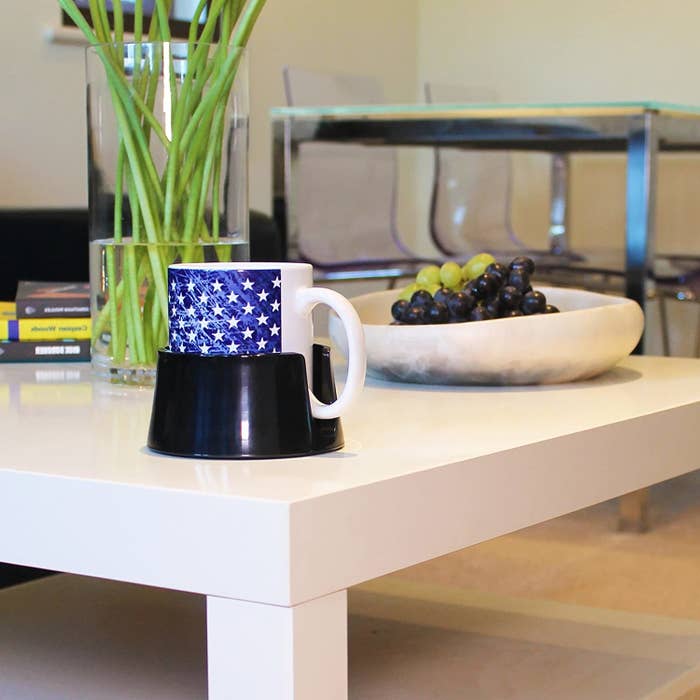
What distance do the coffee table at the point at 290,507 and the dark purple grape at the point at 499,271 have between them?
307mm

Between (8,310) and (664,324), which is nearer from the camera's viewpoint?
(8,310)

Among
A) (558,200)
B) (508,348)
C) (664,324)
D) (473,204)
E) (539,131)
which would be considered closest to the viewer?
(508,348)

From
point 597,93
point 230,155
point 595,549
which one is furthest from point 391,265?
point 230,155

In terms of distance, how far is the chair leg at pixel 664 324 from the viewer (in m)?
2.88

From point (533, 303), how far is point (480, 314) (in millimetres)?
50

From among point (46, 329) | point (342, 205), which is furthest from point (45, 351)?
point (342, 205)

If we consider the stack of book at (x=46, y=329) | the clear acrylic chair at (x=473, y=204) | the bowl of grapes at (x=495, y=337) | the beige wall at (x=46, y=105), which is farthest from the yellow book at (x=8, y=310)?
the clear acrylic chair at (x=473, y=204)

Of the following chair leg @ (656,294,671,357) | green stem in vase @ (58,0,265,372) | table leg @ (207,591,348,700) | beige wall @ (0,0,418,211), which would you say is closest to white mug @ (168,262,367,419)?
table leg @ (207,591,348,700)

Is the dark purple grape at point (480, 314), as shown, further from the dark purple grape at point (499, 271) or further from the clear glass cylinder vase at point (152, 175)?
the clear glass cylinder vase at point (152, 175)

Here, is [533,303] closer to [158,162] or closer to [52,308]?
[158,162]

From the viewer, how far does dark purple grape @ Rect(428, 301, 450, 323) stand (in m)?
1.18

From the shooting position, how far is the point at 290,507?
610 mm

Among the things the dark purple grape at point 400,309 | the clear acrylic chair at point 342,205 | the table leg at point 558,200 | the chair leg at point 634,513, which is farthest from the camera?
the table leg at point 558,200

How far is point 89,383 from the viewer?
3.74 ft
